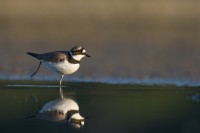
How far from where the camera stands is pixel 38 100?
41.7 feet

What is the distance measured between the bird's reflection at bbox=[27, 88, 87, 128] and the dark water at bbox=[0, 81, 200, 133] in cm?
13

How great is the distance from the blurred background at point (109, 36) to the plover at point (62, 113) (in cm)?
390

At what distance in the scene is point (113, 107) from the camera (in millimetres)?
12312

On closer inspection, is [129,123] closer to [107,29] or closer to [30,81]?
[30,81]

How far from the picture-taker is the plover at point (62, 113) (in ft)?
36.6

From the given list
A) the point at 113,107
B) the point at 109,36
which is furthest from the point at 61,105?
the point at 109,36

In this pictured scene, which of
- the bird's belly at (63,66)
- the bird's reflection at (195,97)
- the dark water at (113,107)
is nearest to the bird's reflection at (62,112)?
the dark water at (113,107)

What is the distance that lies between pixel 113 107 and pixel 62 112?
100cm

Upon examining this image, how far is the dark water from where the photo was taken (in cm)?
1080

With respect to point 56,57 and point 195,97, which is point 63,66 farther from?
point 195,97

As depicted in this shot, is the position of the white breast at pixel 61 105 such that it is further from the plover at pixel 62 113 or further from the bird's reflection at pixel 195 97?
the bird's reflection at pixel 195 97

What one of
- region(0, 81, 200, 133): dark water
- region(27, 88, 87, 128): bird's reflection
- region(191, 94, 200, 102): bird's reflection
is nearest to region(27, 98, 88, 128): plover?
region(27, 88, 87, 128): bird's reflection

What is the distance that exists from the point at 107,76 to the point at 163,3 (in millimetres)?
16819

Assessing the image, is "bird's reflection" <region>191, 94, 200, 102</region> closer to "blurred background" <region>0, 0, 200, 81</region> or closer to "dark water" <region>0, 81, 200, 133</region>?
"dark water" <region>0, 81, 200, 133</region>
